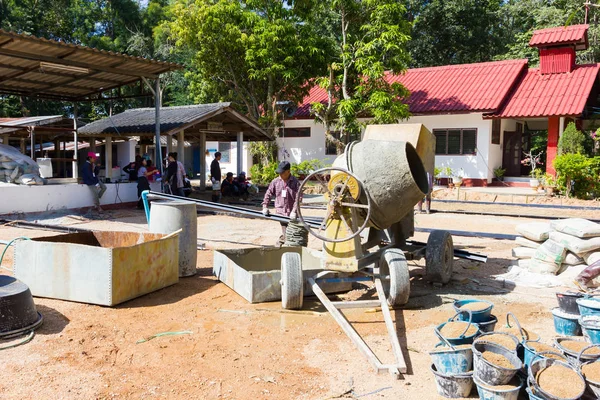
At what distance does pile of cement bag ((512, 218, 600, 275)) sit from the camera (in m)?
6.89

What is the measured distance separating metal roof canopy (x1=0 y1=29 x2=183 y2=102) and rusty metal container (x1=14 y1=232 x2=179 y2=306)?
22.3ft

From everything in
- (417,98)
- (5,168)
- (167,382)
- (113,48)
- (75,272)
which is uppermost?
(113,48)

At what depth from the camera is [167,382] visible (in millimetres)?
4125

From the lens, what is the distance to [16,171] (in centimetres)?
1387

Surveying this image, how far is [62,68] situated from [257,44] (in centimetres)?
917

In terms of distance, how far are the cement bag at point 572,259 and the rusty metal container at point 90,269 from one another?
528 cm

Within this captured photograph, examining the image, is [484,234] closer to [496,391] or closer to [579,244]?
[579,244]

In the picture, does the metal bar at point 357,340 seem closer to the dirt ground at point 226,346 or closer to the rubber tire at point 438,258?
the dirt ground at point 226,346

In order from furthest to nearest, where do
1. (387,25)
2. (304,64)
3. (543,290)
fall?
(304,64), (387,25), (543,290)

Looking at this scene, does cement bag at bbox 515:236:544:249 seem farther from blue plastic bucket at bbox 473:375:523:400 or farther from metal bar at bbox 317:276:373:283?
blue plastic bucket at bbox 473:375:523:400

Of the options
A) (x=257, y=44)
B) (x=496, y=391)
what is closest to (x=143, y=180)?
(x=257, y=44)

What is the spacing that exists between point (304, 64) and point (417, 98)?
16.6ft

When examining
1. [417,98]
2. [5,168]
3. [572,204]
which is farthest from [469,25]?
[5,168]

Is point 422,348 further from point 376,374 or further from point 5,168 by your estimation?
point 5,168
